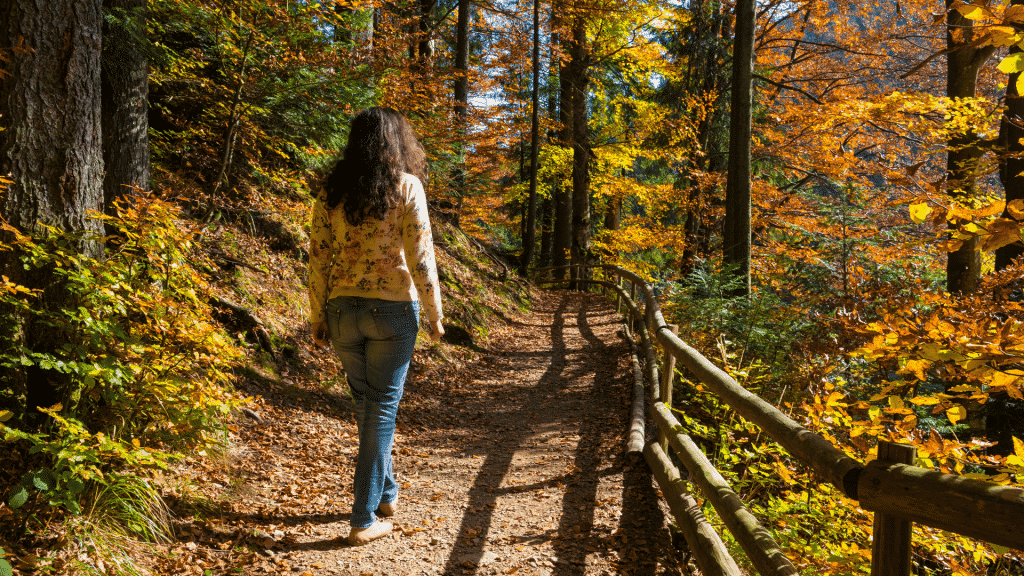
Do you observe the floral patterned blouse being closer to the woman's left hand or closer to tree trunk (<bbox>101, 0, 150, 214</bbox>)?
the woman's left hand

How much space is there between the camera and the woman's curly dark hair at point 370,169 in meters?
3.01

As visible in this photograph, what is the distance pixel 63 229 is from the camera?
304 centimetres

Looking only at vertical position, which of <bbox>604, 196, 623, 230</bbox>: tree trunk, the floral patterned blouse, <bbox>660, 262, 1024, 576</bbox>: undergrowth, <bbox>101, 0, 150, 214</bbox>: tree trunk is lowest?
<bbox>660, 262, 1024, 576</bbox>: undergrowth

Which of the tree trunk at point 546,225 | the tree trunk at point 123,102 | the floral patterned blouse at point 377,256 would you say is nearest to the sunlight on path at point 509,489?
the floral patterned blouse at point 377,256

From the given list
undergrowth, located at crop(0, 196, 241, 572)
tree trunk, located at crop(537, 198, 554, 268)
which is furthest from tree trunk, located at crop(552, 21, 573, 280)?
undergrowth, located at crop(0, 196, 241, 572)

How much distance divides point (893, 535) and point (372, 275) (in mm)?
2449

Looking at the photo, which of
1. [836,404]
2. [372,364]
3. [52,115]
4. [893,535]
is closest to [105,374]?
[372,364]

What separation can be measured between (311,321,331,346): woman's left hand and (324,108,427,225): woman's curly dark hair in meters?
0.64

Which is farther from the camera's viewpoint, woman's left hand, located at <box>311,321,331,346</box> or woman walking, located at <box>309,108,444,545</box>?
woman's left hand, located at <box>311,321,331,346</box>

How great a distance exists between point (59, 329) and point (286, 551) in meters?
1.63

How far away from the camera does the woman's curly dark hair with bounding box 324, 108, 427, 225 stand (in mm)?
3006

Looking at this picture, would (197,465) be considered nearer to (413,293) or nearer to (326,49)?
(413,293)

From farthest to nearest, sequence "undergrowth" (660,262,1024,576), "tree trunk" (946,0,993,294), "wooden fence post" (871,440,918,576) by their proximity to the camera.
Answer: "tree trunk" (946,0,993,294), "undergrowth" (660,262,1024,576), "wooden fence post" (871,440,918,576)

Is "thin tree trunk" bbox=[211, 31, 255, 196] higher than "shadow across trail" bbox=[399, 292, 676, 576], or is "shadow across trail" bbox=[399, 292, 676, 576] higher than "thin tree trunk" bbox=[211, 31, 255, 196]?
"thin tree trunk" bbox=[211, 31, 255, 196]
